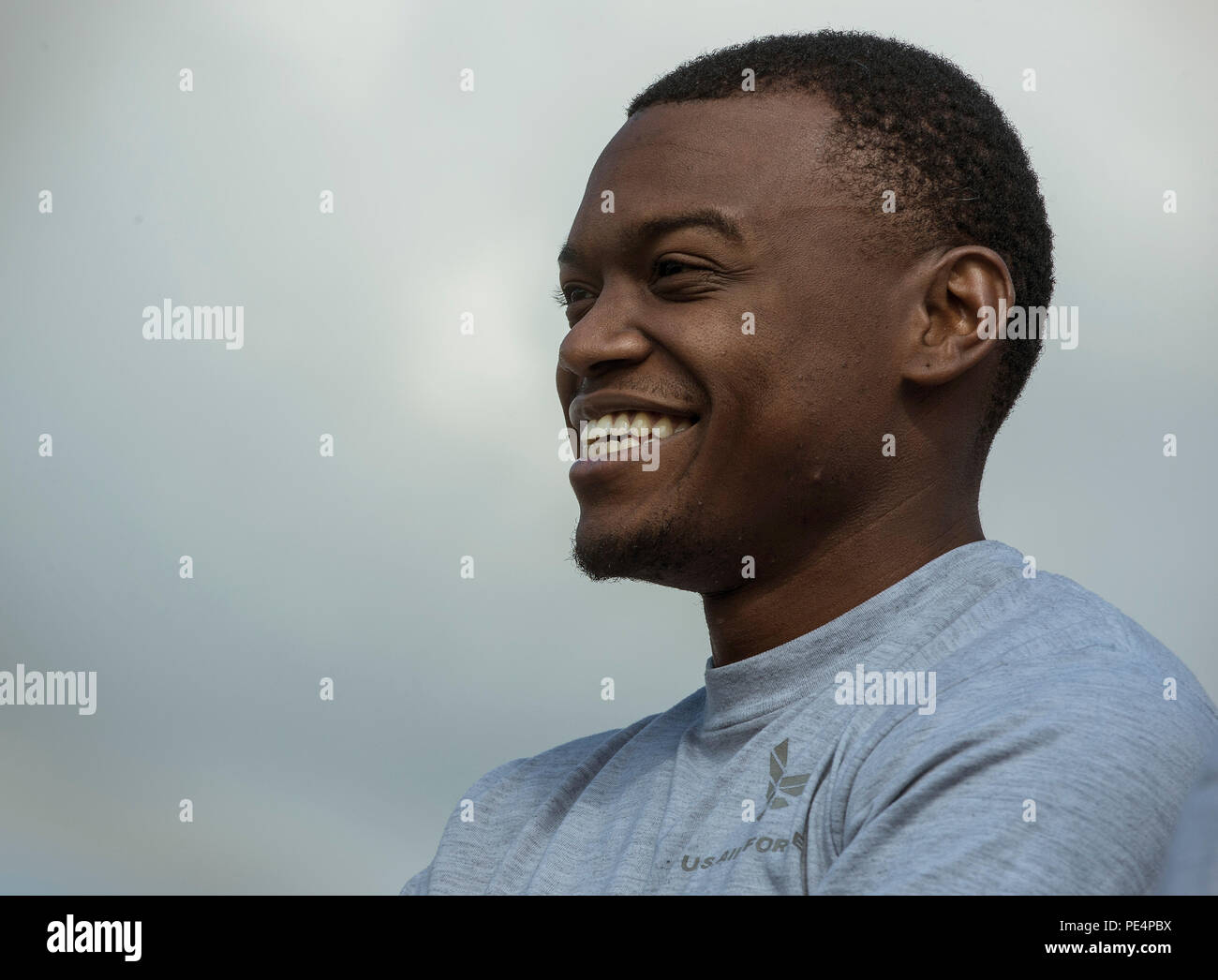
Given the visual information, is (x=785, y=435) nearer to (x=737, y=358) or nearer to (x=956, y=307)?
(x=737, y=358)

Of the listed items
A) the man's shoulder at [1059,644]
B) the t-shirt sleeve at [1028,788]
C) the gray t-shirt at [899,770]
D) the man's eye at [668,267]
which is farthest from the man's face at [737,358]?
the t-shirt sleeve at [1028,788]

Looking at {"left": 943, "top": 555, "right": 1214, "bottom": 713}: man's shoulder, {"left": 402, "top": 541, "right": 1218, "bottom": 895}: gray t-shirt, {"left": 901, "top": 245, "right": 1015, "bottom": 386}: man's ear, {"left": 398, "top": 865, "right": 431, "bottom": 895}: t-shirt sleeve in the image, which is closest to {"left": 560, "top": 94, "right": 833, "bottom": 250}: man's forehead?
{"left": 901, "top": 245, "right": 1015, "bottom": 386}: man's ear

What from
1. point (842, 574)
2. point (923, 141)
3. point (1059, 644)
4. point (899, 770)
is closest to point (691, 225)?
point (923, 141)

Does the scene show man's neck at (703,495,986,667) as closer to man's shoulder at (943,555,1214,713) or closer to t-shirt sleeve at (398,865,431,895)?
man's shoulder at (943,555,1214,713)

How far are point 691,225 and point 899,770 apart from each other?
4.94ft

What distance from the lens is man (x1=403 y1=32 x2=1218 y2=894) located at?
2.99m

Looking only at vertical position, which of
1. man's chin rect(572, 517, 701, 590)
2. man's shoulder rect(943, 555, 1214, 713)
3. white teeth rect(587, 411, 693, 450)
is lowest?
man's shoulder rect(943, 555, 1214, 713)

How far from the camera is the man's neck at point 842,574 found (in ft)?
11.0

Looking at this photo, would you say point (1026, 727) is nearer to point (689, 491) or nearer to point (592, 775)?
point (689, 491)

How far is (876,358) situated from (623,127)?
3.29ft

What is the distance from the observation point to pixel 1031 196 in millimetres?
3811

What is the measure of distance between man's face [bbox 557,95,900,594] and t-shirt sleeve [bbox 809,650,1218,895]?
0.84m
